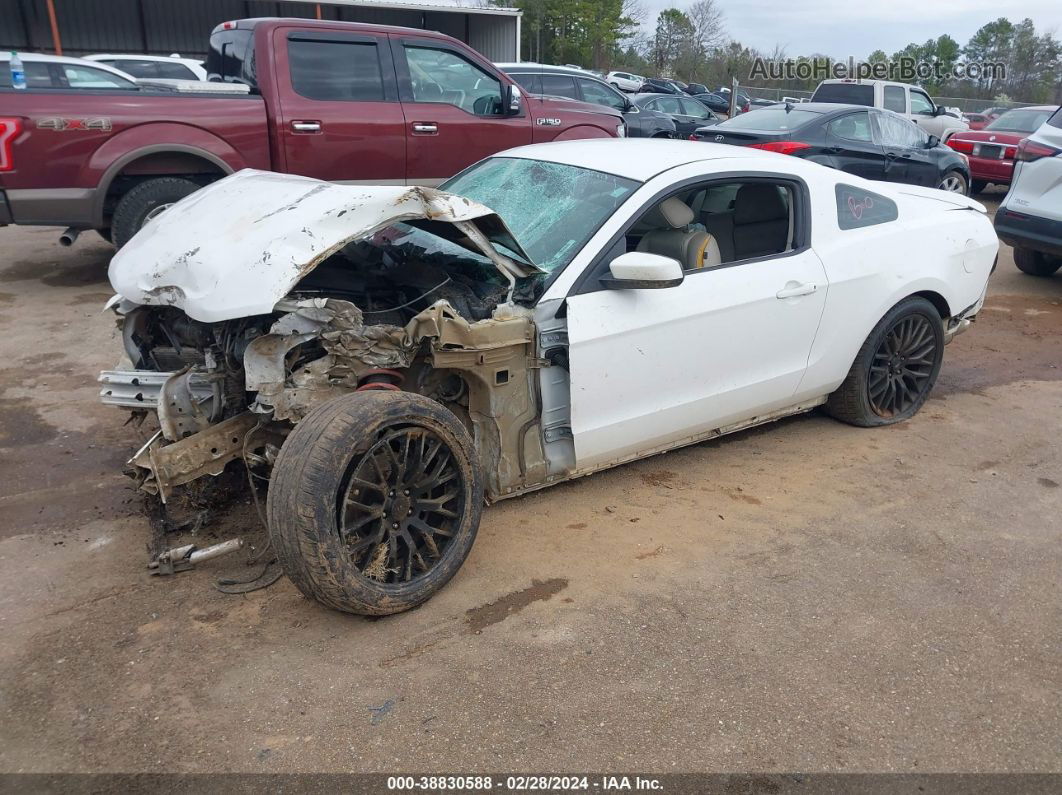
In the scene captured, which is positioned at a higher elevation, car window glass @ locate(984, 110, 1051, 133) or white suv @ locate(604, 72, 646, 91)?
white suv @ locate(604, 72, 646, 91)

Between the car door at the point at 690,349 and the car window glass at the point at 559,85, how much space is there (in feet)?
36.9

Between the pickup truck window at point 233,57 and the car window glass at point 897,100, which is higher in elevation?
→ the pickup truck window at point 233,57

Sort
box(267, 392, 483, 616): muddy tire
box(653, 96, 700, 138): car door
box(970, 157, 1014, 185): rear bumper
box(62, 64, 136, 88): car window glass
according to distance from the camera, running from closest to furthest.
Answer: box(267, 392, 483, 616): muddy tire, box(62, 64, 136, 88): car window glass, box(970, 157, 1014, 185): rear bumper, box(653, 96, 700, 138): car door

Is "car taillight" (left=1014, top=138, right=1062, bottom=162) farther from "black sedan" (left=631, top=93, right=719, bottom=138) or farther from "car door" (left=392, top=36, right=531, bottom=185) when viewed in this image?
"black sedan" (left=631, top=93, right=719, bottom=138)

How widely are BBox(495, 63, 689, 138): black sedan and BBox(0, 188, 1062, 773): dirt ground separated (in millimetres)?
11293

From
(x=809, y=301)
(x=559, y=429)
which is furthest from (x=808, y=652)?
(x=809, y=301)

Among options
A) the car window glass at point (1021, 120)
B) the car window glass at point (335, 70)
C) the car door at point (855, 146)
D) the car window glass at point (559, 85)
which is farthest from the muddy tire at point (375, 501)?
the car window glass at point (1021, 120)

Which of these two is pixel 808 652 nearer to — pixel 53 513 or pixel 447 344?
pixel 447 344

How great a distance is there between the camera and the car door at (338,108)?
7316 mm

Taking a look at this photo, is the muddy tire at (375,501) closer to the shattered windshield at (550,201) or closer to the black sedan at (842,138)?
the shattered windshield at (550,201)

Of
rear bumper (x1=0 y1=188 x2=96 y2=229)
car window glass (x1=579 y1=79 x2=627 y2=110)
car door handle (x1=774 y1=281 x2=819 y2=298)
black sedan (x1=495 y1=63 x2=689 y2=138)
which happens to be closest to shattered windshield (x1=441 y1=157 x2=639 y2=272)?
car door handle (x1=774 y1=281 x2=819 y2=298)

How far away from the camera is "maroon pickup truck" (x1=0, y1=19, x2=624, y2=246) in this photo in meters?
6.52

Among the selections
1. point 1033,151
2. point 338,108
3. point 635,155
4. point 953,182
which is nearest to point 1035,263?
point 1033,151

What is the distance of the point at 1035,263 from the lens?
30.9 ft
